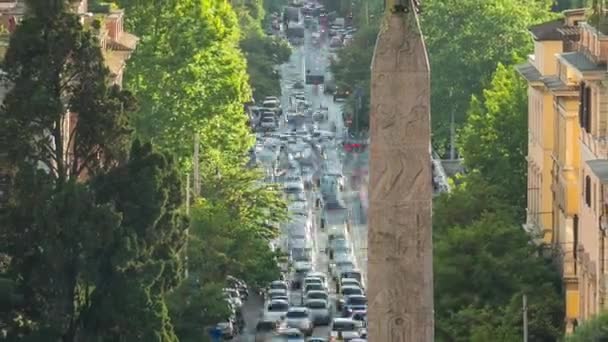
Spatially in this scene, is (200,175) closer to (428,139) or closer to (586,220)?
(586,220)

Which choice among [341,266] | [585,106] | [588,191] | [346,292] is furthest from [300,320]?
[588,191]

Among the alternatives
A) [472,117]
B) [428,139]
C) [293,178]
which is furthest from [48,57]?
[293,178]

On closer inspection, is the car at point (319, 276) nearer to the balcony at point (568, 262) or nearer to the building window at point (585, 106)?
the balcony at point (568, 262)

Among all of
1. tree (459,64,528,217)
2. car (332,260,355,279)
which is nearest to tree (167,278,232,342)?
tree (459,64,528,217)

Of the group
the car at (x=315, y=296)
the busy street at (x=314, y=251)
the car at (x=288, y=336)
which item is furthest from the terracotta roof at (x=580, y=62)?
the car at (x=315, y=296)

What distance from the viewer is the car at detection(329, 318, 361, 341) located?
11656 centimetres

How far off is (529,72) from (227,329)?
1617cm

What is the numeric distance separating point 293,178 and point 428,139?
12140cm

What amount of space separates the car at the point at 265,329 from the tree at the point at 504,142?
11.1 m

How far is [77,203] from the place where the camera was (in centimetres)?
8194

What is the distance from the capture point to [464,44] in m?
162

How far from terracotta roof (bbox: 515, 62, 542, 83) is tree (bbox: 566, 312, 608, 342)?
39.8 meters

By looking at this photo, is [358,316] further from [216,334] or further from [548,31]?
[216,334]

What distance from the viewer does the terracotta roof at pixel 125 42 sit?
125 metres
